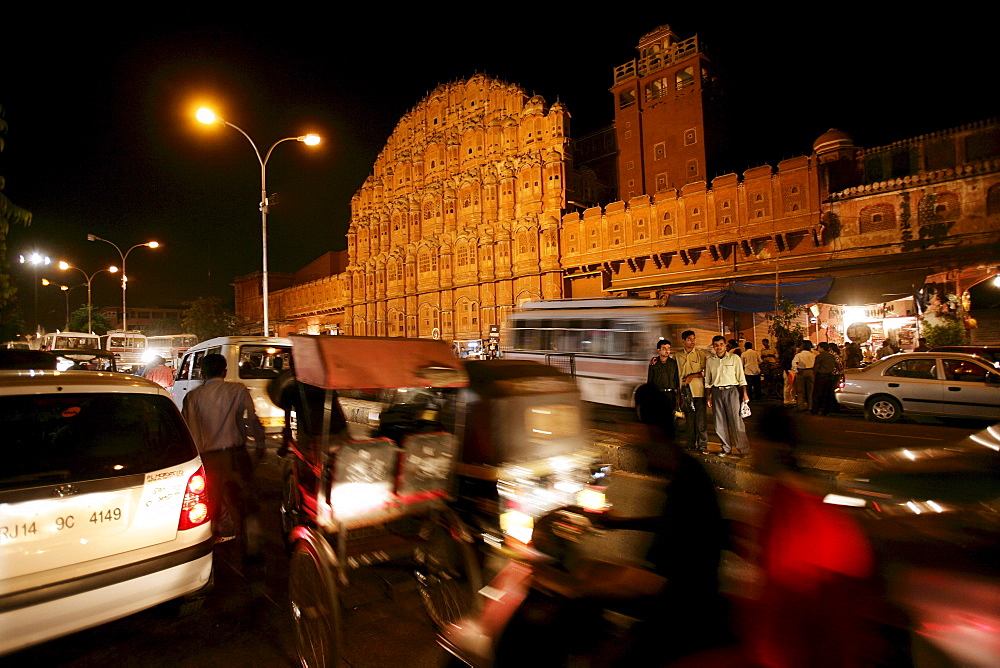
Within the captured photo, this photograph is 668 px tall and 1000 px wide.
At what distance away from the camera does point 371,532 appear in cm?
335

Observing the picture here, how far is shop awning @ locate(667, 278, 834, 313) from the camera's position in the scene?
20469 mm

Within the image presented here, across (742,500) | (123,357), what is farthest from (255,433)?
(123,357)

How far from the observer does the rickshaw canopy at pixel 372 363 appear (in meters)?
3.18

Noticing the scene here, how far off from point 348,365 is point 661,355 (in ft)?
21.8

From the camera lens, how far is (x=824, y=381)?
1280 cm

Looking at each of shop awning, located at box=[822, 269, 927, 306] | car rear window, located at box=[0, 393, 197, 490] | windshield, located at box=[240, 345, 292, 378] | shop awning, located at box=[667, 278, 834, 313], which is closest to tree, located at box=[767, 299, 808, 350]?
shop awning, located at box=[667, 278, 834, 313]

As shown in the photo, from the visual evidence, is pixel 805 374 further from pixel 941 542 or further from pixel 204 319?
pixel 204 319

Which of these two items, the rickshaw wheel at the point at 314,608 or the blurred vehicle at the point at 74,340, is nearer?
the rickshaw wheel at the point at 314,608

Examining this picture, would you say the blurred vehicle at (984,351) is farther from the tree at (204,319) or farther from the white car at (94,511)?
the tree at (204,319)

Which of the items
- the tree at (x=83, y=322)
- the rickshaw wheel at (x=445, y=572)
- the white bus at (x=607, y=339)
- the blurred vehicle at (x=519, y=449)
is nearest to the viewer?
the rickshaw wheel at (x=445, y=572)

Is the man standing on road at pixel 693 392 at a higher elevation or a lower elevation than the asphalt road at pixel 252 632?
higher

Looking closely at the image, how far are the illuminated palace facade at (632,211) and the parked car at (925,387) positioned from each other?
10052 mm

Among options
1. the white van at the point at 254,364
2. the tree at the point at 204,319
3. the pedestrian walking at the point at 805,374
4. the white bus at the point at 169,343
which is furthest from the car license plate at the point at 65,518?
the tree at the point at 204,319

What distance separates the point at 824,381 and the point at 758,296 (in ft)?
33.7
